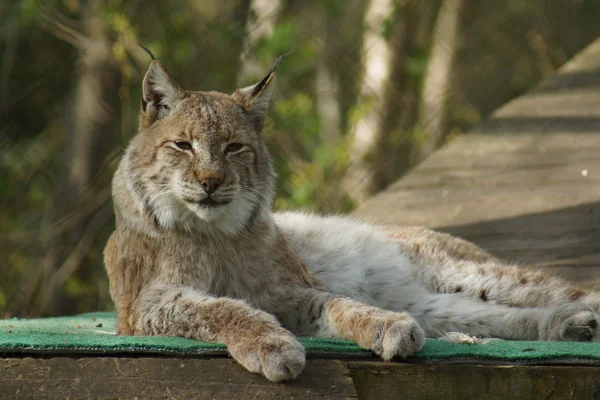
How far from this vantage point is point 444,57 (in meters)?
10.1

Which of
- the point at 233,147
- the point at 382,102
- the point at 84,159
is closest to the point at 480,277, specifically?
the point at 233,147

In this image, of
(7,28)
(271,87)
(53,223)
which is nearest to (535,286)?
(271,87)

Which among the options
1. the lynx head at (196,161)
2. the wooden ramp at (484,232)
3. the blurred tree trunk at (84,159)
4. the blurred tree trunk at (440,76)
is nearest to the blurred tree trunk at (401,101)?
the blurred tree trunk at (440,76)

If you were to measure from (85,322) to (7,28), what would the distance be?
4871mm

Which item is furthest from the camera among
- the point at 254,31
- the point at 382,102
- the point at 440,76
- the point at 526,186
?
the point at 440,76

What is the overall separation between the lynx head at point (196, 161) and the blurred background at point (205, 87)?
2.71m

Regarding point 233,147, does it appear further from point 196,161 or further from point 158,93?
point 158,93

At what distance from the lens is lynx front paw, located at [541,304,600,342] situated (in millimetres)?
3586

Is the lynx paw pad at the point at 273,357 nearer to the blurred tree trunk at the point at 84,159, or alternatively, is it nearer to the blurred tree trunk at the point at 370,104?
the blurred tree trunk at the point at 84,159

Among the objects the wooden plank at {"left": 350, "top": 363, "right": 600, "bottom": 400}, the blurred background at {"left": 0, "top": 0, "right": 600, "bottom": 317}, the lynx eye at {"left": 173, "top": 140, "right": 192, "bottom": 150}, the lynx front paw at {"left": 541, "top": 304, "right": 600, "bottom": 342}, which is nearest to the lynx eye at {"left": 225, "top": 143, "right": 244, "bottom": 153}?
the lynx eye at {"left": 173, "top": 140, "right": 192, "bottom": 150}

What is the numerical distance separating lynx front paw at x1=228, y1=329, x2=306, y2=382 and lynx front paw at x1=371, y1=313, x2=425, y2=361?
264 mm

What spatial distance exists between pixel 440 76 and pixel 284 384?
7.70m

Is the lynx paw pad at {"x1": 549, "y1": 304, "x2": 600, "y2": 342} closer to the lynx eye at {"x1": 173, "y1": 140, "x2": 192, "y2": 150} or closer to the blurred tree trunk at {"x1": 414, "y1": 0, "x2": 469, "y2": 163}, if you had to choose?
the lynx eye at {"x1": 173, "y1": 140, "x2": 192, "y2": 150}

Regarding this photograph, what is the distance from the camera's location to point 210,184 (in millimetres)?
3434
